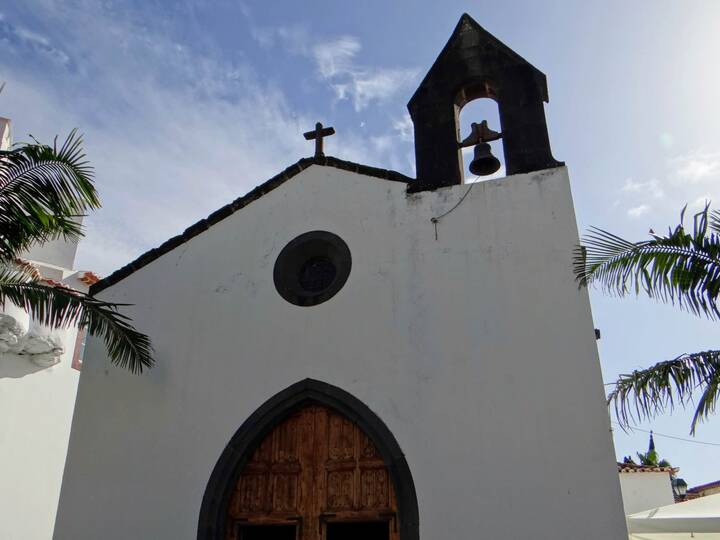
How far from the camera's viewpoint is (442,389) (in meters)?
7.16

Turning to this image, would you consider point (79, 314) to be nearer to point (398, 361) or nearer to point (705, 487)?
point (398, 361)

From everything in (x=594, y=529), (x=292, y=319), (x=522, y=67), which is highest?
(x=522, y=67)

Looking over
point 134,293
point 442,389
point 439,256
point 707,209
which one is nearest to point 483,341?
point 442,389

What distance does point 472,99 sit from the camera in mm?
8969

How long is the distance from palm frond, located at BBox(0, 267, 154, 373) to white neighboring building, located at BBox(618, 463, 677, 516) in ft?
36.7

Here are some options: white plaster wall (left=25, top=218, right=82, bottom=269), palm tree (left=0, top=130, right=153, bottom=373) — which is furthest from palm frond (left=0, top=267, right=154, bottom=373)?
white plaster wall (left=25, top=218, right=82, bottom=269)

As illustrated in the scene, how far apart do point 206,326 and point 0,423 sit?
26.5ft

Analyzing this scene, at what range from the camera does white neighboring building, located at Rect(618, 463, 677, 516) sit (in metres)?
15.3

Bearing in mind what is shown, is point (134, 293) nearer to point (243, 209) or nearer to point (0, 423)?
point (243, 209)

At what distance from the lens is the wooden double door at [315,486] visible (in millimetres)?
7180

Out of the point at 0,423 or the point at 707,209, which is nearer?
the point at 707,209

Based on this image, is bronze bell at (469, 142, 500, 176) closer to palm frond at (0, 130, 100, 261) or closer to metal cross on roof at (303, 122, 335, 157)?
metal cross on roof at (303, 122, 335, 157)

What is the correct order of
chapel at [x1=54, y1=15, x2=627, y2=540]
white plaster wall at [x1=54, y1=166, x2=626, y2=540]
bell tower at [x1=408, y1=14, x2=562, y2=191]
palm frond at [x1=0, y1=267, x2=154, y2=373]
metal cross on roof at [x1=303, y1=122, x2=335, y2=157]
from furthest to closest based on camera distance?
1. metal cross on roof at [x1=303, y1=122, x2=335, y2=157]
2. bell tower at [x1=408, y1=14, x2=562, y2=191]
3. palm frond at [x1=0, y1=267, x2=154, y2=373]
4. chapel at [x1=54, y1=15, x2=627, y2=540]
5. white plaster wall at [x1=54, y1=166, x2=626, y2=540]

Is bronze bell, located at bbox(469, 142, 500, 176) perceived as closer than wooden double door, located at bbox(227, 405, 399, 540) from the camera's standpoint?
No
